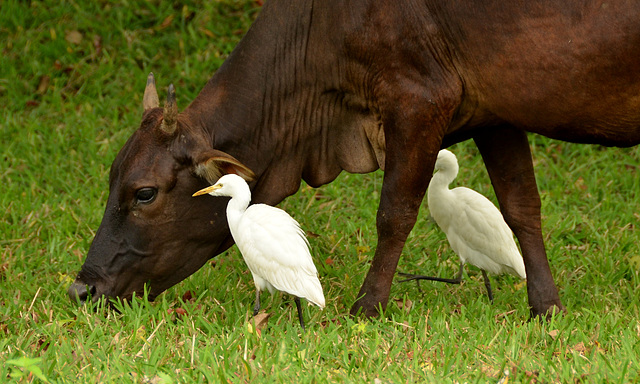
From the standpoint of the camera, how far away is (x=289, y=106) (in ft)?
16.6

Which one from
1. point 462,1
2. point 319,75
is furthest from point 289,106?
point 462,1

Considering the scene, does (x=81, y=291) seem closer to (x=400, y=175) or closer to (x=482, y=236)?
(x=400, y=175)

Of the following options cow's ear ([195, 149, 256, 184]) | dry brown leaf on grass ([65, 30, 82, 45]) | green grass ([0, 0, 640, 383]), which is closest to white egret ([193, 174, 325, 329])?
cow's ear ([195, 149, 256, 184])

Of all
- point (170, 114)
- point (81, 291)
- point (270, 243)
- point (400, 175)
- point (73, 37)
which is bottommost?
point (73, 37)

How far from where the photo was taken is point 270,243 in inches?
180

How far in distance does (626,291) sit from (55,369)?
3173 mm

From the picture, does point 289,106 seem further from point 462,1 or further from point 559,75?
point 559,75

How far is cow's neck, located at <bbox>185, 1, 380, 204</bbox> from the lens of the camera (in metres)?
4.98

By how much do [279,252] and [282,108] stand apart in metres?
0.89

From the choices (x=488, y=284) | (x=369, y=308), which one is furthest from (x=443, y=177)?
(x=369, y=308)

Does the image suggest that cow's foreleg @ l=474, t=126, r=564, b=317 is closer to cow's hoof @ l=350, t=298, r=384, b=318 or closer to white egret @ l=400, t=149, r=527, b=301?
white egret @ l=400, t=149, r=527, b=301

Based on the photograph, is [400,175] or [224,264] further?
[224,264]

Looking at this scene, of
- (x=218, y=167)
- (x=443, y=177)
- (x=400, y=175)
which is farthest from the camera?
(x=443, y=177)

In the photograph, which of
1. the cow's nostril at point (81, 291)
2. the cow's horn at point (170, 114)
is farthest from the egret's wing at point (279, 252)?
the cow's nostril at point (81, 291)
